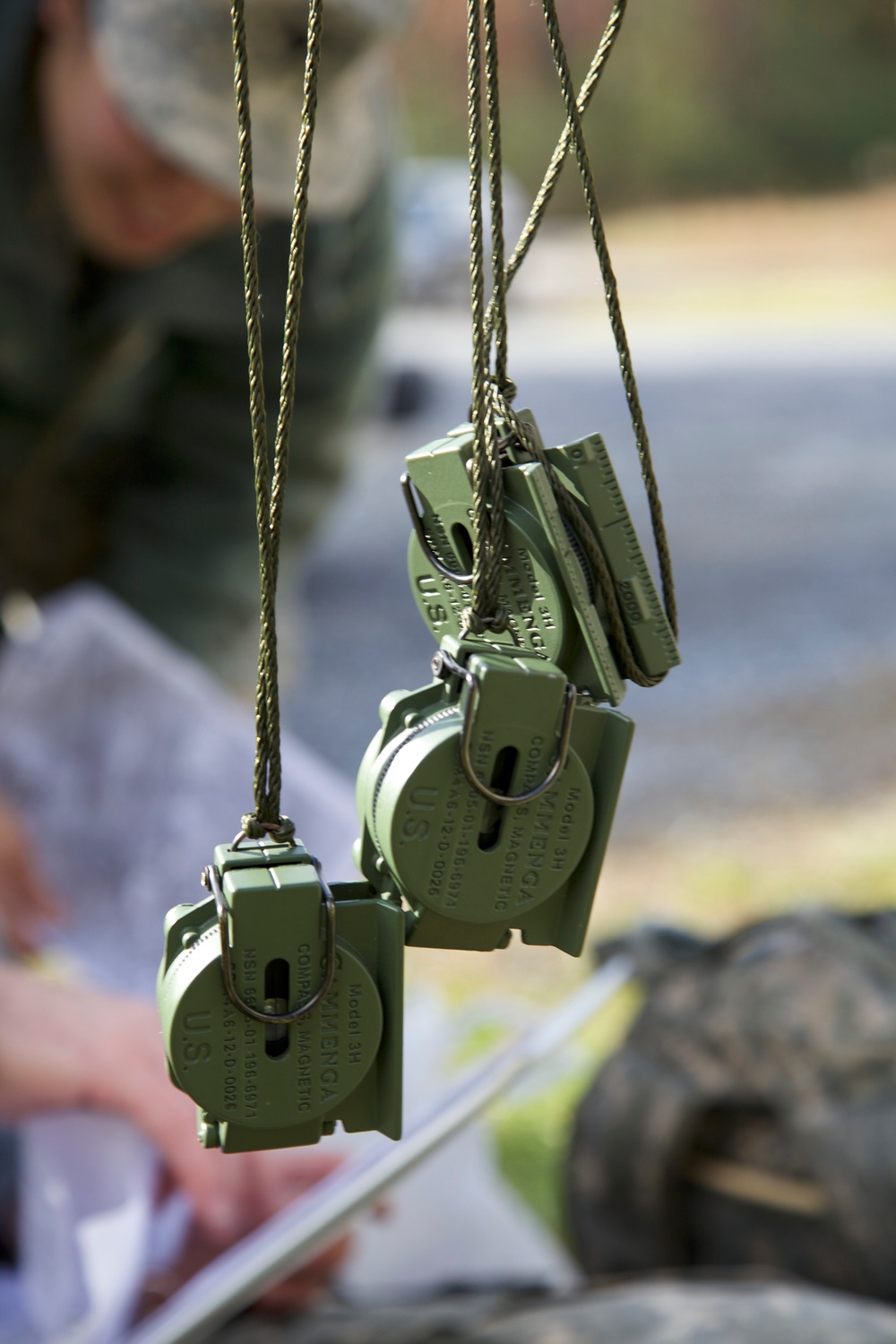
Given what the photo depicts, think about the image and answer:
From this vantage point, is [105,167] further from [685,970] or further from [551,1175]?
[551,1175]

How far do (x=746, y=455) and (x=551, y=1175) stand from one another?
8.19ft

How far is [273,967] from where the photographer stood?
27 cm

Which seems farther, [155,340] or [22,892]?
[155,340]

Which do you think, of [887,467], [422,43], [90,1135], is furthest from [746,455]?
[90,1135]

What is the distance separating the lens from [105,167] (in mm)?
1032

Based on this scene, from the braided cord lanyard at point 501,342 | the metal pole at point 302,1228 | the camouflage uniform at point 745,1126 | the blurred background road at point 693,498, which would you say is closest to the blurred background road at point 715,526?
the blurred background road at point 693,498

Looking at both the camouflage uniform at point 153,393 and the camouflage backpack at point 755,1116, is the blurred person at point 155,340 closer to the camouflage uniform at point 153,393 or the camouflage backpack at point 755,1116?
the camouflage uniform at point 153,393

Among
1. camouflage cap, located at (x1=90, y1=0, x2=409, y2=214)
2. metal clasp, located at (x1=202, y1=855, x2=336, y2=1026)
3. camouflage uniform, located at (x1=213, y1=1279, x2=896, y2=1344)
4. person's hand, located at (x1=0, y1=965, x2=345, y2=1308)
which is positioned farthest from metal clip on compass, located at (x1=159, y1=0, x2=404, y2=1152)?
camouflage cap, located at (x1=90, y1=0, x2=409, y2=214)

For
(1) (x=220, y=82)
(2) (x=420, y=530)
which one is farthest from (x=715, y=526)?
(2) (x=420, y=530)

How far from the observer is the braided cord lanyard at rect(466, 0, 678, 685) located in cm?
26

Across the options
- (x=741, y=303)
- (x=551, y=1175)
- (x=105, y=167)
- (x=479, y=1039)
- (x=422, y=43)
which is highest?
(x=422, y=43)

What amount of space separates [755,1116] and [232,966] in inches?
24.7

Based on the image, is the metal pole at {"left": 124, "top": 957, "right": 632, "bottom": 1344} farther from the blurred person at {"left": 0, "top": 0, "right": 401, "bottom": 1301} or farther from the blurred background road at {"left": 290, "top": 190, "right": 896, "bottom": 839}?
the blurred background road at {"left": 290, "top": 190, "right": 896, "bottom": 839}

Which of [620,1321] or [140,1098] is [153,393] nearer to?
[140,1098]
